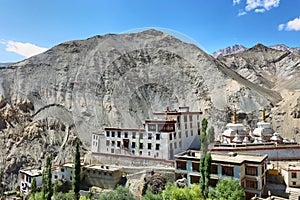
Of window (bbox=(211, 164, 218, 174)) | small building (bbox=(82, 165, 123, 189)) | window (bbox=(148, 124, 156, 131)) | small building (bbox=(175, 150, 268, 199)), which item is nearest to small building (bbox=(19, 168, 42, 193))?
small building (bbox=(82, 165, 123, 189))

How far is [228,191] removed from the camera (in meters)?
22.3

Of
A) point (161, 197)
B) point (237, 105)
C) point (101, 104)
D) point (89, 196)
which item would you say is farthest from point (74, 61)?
point (161, 197)

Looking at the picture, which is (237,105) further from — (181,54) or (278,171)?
(278,171)

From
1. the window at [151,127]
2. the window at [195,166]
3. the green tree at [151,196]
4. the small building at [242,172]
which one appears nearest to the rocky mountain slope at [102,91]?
the window at [151,127]

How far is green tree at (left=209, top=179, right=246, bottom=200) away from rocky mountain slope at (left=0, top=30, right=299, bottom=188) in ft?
92.5

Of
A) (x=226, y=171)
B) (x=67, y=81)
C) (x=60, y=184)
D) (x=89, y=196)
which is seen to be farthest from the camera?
(x=67, y=81)

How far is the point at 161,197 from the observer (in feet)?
82.9

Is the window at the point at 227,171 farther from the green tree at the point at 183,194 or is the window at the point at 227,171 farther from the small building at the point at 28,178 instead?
the small building at the point at 28,178

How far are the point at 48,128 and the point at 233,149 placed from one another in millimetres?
34712

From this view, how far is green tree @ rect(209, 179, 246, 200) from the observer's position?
21934mm

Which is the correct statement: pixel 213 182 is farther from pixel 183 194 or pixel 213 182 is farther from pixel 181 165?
pixel 183 194

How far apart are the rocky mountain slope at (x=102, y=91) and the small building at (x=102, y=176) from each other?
58.8ft

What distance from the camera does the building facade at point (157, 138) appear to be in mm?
30972

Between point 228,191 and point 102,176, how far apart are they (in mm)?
13792
